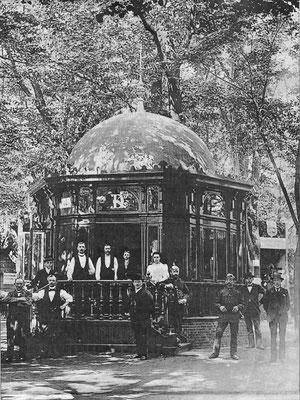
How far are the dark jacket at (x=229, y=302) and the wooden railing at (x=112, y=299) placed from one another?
0.09 metres

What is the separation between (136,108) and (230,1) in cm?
166

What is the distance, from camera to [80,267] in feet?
23.2

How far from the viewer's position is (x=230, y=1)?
655cm

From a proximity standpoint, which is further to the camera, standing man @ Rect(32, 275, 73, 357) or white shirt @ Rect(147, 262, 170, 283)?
white shirt @ Rect(147, 262, 170, 283)

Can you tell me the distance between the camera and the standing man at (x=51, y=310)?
668 cm

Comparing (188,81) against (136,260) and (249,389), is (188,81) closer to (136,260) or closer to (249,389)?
(136,260)

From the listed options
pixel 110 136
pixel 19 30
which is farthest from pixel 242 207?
pixel 19 30

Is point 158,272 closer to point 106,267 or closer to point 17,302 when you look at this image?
point 106,267

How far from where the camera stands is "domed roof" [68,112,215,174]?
7.61 metres

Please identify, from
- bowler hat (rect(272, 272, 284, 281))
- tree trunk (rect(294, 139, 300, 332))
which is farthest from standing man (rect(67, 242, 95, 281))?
tree trunk (rect(294, 139, 300, 332))

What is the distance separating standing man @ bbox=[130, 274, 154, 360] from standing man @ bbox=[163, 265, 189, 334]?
23cm

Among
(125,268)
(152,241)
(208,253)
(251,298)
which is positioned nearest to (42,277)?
(125,268)

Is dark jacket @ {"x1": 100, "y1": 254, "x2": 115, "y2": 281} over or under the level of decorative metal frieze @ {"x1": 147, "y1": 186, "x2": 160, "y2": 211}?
under

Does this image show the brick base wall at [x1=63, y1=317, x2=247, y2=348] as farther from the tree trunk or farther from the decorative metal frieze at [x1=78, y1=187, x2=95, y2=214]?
the decorative metal frieze at [x1=78, y1=187, x2=95, y2=214]
